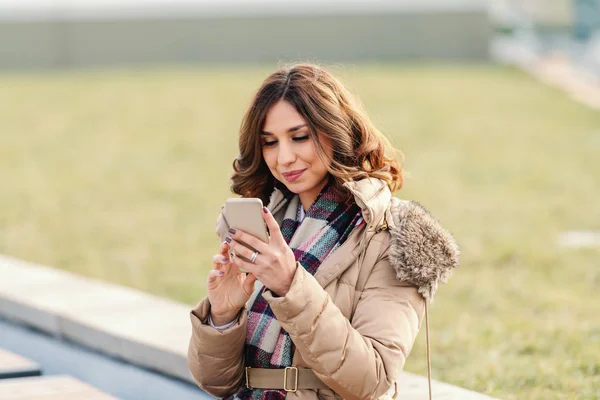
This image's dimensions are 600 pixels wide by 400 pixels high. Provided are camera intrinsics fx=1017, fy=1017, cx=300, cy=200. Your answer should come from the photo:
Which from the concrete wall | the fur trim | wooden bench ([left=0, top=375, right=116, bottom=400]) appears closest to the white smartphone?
the fur trim

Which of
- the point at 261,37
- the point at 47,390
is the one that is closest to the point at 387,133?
the point at 47,390

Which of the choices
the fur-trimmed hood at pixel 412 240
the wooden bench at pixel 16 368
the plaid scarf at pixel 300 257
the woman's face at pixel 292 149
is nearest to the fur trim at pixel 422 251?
the fur-trimmed hood at pixel 412 240

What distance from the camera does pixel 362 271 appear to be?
2.75 metres

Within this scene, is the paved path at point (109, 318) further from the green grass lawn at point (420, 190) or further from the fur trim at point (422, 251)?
the fur trim at point (422, 251)

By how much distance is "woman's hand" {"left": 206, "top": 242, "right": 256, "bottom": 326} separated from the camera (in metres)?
2.74

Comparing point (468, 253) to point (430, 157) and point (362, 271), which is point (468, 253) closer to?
point (362, 271)

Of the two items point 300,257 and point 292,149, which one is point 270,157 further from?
point 300,257

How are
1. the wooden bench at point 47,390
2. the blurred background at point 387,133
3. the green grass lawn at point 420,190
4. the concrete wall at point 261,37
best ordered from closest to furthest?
the wooden bench at point 47,390 → the green grass lawn at point 420,190 → the blurred background at point 387,133 → the concrete wall at point 261,37

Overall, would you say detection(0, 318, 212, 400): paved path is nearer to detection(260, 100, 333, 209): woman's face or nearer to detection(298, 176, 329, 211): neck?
detection(298, 176, 329, 211): neck

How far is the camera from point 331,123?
2.76m

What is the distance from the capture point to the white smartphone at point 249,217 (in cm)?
249

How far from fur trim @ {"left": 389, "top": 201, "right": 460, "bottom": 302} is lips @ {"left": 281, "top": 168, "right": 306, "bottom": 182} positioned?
30 cm

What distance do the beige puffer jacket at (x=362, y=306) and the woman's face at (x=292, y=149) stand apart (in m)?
0.15

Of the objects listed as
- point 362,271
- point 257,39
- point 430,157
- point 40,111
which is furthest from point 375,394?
point 257,39
